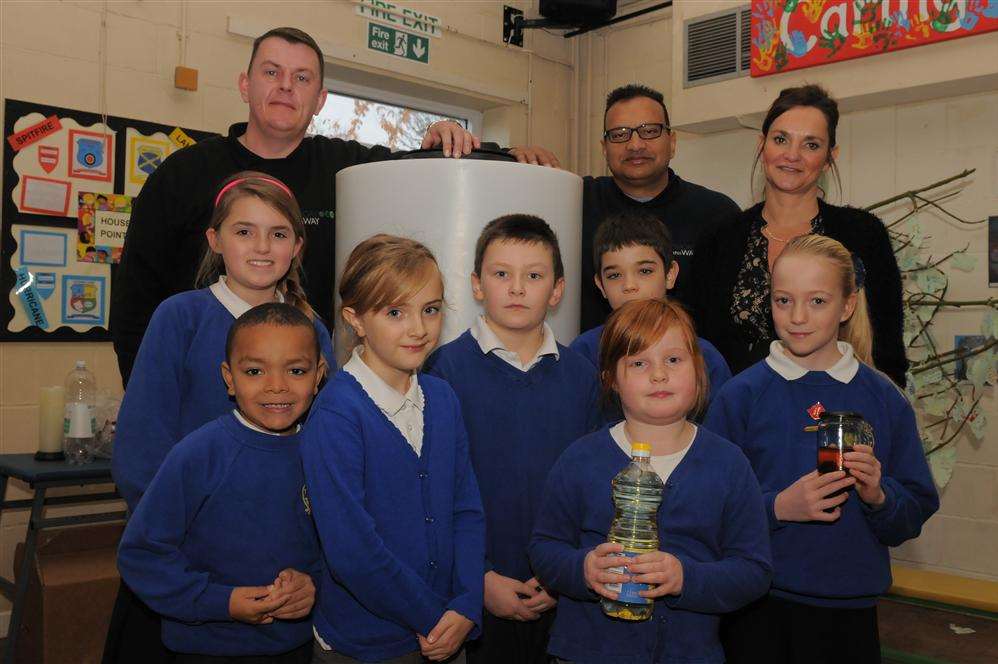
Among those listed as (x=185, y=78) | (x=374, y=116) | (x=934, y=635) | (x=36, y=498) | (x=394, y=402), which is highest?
(x=374, y=116)

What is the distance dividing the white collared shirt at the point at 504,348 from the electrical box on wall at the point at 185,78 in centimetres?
239

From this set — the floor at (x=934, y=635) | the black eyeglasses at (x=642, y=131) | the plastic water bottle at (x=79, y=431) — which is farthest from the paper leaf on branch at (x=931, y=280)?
the plastic water bottle at (x=79, y=431)

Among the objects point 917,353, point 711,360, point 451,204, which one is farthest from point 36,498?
point 917,353

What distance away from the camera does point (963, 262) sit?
3.29 metres

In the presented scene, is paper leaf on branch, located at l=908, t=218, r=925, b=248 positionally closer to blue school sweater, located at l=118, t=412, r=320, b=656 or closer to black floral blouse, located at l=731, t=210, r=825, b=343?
black floral blouse, located at l=731, t=210, r=825, b=343

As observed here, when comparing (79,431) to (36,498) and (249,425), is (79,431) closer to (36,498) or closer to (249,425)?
(36,498)

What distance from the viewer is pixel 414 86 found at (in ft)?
14.3

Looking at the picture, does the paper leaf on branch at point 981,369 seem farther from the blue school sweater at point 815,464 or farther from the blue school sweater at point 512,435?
the blue school sweater at point 512,435

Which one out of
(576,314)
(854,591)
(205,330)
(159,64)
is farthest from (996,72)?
(159,64)

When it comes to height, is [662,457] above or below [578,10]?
below

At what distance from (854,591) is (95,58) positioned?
3.08 metres

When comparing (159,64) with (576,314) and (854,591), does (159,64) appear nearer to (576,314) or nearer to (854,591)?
(576,314)

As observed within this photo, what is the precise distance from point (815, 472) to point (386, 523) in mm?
669

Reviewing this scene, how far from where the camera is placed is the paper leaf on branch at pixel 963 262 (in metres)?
3.29
